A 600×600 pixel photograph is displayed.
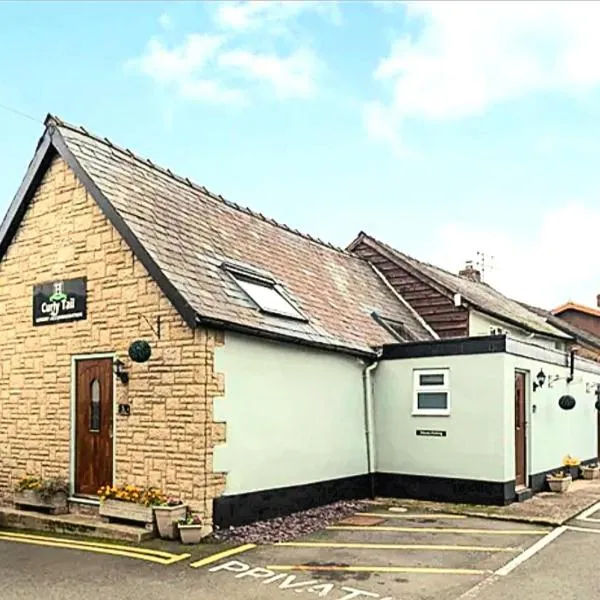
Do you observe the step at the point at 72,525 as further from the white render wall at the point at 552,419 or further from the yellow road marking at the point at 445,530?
the white render wall at the point at 552,419

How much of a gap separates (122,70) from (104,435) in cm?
A: 580

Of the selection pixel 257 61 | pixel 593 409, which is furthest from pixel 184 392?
pixel 593 409

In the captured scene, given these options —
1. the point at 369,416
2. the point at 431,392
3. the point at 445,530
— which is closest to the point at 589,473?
the point at 431,392

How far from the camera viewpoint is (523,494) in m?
14.2

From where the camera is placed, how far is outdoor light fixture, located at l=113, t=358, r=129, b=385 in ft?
37.7

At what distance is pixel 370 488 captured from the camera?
48.9ft

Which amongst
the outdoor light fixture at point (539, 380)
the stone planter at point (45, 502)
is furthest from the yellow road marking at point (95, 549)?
the outdoor light fixture at point (539, 380)

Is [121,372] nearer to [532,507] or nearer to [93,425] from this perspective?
[93,425]

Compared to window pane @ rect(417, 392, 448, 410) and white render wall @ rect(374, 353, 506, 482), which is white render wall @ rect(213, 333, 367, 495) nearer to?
white render wall @ rect(374, 353, 506, 482)

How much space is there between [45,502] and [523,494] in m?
8.77

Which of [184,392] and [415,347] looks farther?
[415,347]

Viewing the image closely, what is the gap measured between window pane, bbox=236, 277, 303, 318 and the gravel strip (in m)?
3.44

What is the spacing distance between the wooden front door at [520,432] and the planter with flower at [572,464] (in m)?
3.02

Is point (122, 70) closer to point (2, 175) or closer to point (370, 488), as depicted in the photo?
point (2, 175)
